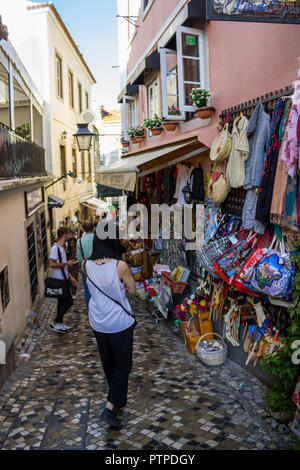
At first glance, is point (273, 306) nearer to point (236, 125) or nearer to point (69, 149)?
point (236, 125)

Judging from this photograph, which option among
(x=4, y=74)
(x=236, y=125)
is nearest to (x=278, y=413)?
(x=236, y=125)

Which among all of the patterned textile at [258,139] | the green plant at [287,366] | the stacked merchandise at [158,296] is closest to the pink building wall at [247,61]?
the patterned textile at [258,139]

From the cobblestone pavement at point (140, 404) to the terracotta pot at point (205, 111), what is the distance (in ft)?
12.2

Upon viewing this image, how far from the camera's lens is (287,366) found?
160 inches

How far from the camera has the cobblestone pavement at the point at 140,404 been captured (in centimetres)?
409

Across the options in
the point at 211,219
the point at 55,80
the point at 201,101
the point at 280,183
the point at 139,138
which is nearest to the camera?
the point at 280,183

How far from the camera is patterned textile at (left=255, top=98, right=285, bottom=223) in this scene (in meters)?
4.68

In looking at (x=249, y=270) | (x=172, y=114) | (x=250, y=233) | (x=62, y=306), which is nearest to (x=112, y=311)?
(x=249, y=270)

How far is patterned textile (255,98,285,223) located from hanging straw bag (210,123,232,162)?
3.39 feet

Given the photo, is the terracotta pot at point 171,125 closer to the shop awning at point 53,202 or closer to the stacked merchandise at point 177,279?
the stacked merchandise at point 177,279

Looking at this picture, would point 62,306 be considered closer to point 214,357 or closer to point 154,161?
point 214,357

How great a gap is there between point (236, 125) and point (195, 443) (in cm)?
382

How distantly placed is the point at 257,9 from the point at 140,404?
4.19 meters

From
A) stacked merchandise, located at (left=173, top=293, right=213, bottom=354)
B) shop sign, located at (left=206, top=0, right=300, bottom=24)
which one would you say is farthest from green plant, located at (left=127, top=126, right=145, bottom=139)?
shop sign, located at (left=206, top=0, right=300, bottom=24)
